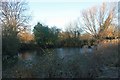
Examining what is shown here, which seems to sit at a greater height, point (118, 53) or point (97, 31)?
point (97, 31)

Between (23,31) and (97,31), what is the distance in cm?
1197

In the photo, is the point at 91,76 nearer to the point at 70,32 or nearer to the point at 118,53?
the point at 118,53

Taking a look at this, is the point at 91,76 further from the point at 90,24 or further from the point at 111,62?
the point at 90,24

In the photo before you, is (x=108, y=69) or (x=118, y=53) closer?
(x=108, y=69)

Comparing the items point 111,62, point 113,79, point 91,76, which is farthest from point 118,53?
point 91,76

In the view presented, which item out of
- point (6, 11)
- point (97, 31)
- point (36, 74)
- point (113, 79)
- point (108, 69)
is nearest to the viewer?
point (36, 74)

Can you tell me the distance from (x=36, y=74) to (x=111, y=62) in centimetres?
393

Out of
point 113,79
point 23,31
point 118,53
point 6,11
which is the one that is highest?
point 6,11

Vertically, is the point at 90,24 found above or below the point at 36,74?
above

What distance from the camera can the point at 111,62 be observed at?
8.27 metres

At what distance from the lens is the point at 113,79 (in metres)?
6.11

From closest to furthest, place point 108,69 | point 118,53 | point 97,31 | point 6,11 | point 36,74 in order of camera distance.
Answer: point 36,74 < point 108,69 < point 118,53 < point 6,11 < point 97,31

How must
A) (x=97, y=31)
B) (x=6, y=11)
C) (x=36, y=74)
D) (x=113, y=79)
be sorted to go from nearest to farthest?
(x=36, y=74) → (x=113, y=79) → (x=6, y=11) → (x=97, y=31)

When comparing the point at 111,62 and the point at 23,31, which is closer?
the point at 111,62
